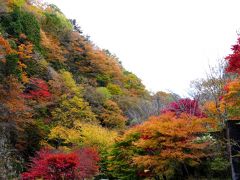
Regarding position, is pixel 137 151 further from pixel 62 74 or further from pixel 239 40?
pixel 62 74

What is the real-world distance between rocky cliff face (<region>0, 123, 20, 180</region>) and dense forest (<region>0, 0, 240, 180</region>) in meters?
0.06

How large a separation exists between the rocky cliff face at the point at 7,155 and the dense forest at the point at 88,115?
0.06m

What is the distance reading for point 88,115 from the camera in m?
30.1

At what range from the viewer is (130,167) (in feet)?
64.7

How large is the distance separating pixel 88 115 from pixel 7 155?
29.1ft

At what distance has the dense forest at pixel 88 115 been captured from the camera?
16547 millimetres

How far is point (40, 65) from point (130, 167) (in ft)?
46.9

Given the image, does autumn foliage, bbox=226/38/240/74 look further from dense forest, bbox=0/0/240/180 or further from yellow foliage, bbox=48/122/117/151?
yellow foliage, bbox=48/122/117/151

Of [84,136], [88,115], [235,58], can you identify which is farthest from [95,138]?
[235,58]

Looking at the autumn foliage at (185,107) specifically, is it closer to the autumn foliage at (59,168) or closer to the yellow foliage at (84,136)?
the yellow foliage at (84,136)

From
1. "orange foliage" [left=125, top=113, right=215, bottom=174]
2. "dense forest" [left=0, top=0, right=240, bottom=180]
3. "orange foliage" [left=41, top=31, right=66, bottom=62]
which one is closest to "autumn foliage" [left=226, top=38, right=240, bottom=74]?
"dense forest" [left=0, top=0, right=240, bottom=180]

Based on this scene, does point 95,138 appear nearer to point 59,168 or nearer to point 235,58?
point 59,168

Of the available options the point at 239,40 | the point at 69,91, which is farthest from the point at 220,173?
the point at 69,91

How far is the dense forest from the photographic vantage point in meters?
16.5
